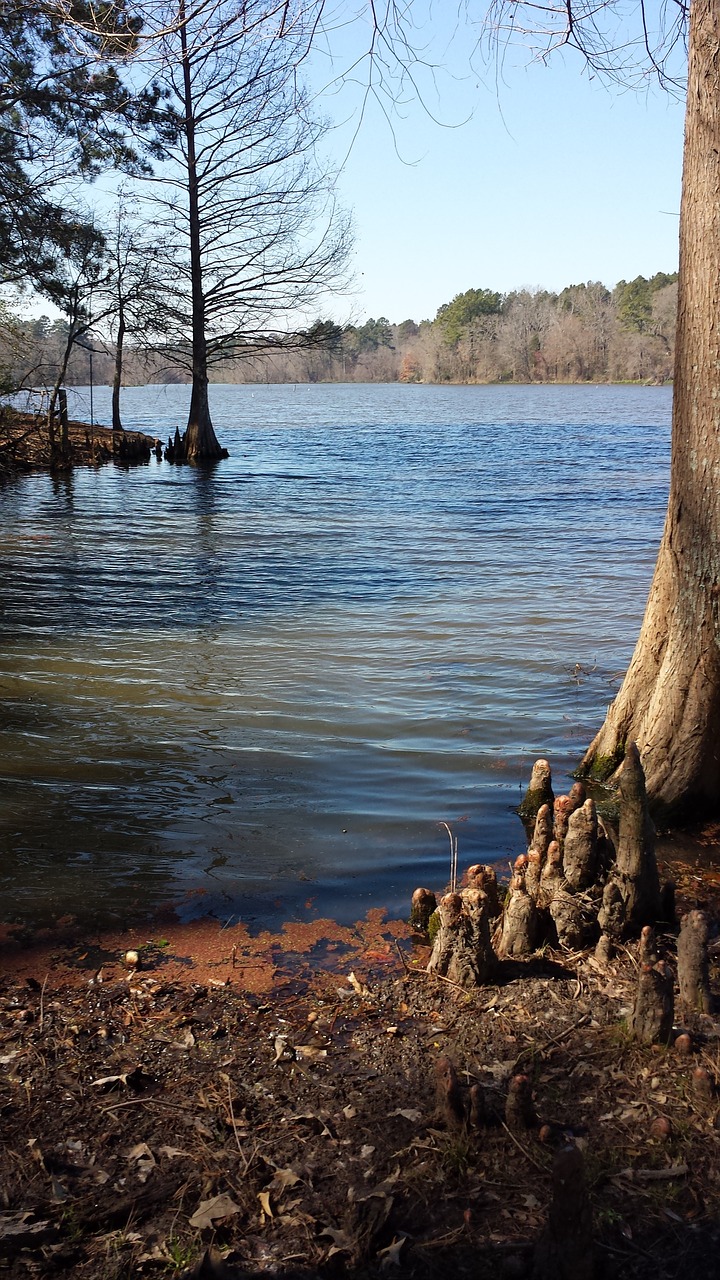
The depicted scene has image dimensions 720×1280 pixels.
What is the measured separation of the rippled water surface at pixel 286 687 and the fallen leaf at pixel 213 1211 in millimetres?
1898

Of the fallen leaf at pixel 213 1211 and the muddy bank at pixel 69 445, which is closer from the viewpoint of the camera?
the fallen leaf at pixel 213 1211

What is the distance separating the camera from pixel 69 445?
27.8 m

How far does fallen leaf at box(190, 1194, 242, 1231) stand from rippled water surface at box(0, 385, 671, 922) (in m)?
1.90

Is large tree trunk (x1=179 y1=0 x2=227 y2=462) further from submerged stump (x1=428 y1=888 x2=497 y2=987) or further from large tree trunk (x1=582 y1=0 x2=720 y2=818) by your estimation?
submerged stump (x1=428 y1=888 x2=497 y2=987)

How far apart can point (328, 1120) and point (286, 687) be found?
17.4 ft

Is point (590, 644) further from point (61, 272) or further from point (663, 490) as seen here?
point (663, 490)

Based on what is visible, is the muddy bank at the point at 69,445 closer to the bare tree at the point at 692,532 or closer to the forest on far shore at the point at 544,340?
the bare tree at the point at 692,532

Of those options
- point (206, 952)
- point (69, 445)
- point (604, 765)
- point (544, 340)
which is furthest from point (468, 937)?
point (544, 340)

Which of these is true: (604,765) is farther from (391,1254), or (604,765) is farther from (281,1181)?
(391,1254)

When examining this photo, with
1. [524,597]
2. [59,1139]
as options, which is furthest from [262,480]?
[59,1139]

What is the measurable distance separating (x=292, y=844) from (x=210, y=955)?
49.1 inches

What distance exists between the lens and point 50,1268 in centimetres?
224

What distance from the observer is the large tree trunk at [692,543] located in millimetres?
4297

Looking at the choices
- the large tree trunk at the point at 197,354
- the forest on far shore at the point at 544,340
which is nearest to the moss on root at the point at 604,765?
the large tree trunk at the point at 197,354
